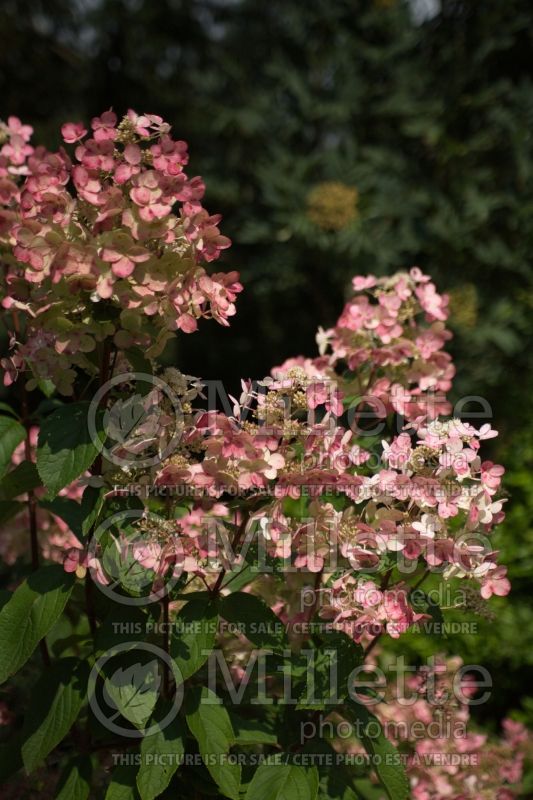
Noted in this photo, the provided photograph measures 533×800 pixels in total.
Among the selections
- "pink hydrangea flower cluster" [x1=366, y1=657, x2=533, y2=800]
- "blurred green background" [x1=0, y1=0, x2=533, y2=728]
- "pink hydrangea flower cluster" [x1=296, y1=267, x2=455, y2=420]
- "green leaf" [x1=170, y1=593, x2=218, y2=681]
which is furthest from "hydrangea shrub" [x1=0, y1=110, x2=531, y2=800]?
"blurred green background" [x1=0, y1=0, x2=533, y2=728]

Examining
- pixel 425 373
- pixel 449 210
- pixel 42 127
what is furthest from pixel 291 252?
pixel 425 373

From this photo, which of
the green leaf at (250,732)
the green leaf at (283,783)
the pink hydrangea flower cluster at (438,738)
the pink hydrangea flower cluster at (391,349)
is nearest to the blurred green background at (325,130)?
the pink hydrangea flower cluster at (438,738)

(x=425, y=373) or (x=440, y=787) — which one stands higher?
(x=425, y=373)

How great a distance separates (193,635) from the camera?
1.16 meters

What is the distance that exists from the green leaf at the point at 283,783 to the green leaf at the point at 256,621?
0.56 ft

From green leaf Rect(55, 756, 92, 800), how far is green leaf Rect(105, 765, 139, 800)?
83mm

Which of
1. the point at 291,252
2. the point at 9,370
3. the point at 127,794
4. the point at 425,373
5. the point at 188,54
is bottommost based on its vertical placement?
the point at 127,794

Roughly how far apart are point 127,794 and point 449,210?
3.58 metres

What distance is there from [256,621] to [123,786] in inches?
11.8

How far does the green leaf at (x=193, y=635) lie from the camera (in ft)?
3.73

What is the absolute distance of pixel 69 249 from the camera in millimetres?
1066

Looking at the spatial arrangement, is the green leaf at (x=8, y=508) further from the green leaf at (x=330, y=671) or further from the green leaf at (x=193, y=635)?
the green leaf at (x=330, y=671)

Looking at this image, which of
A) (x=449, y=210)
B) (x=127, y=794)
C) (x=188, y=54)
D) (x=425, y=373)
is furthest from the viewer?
(x=188, y=54)

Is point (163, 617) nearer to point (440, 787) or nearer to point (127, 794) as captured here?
point (127, 794)
